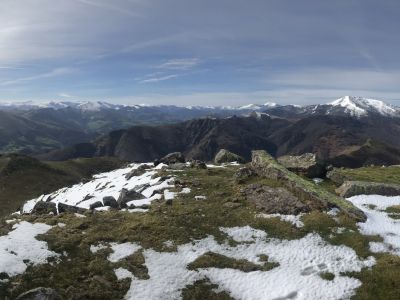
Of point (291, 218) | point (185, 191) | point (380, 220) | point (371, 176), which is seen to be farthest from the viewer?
point (371, 176)

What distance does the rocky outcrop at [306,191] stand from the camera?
3684 cm

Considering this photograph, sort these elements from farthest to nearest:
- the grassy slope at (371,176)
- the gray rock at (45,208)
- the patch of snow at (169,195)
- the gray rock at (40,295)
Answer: the grassy slope at (371,176) < the patch of snow at (169,195) < the gray rock at (45,208) < the gray rock at (40,295)

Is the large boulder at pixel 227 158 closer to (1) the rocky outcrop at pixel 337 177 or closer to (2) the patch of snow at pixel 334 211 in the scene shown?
(1) the rocky outcrop at pixel 337 177

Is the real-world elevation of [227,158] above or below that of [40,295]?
above

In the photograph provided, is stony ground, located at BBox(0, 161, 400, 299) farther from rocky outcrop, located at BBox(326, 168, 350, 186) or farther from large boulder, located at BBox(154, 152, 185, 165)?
large boulder, located at BBox(154, 152, 185, 165)

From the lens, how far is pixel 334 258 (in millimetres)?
29234

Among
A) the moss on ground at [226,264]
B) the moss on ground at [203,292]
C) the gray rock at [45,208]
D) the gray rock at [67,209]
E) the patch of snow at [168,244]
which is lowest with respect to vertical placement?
the moss on ground at [203,292]

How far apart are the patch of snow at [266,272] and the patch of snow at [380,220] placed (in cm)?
408

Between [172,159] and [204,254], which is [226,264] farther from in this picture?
[172,159]

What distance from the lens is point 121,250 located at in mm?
30453

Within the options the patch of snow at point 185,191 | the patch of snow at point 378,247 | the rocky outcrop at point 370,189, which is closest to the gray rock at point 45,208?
the patch of snow at point 185,191

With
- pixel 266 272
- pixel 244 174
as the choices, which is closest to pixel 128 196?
pixel 244 174

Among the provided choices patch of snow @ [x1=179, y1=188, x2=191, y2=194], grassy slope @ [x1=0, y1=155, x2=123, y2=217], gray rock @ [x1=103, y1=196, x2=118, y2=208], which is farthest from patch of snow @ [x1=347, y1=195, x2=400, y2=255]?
grassy slope @ [x1=0, y1=155, x2=123, y2=217]

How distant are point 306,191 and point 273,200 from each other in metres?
3.39
